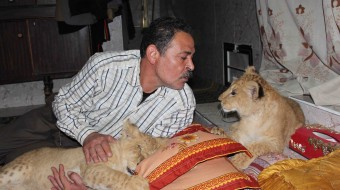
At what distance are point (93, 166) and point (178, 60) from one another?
70 cm

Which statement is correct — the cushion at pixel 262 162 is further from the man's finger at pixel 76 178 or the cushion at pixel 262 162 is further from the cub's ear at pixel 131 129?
the man's finger at pixel 76 178

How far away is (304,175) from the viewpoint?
1325mm

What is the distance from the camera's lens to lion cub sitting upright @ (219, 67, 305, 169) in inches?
77.6

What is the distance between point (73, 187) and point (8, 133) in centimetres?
79

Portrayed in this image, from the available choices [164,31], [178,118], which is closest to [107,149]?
[178,118]

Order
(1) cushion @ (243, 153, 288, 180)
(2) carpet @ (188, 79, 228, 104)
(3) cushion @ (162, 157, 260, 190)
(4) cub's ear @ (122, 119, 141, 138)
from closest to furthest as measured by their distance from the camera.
Answer: (3) cushion @ (162, 157, 260, 190), (4) cub's ear @ (122, 119, 141, 138), (1) cushion @ (243, 153, 288, 180), (2) carpet @ (188, 79, 228, 104)

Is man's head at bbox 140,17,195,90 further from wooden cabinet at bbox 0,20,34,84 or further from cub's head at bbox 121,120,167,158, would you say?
wooden cabinet at bbox 0,20,34,84

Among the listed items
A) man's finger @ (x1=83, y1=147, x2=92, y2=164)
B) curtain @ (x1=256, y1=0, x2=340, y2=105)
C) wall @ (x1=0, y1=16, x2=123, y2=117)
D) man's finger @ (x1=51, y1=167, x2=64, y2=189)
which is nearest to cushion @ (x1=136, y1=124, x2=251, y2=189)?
man's finger @ (x1=83, y1=147, x2=92, y2=164)

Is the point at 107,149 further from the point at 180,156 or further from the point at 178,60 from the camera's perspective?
the point at 178,60

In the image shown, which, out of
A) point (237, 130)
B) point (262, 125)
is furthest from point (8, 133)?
point (262, 125)

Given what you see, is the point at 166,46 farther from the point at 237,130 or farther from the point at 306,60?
the point at 306,60

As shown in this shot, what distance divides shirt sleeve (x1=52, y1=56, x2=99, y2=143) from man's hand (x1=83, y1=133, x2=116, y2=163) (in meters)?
0.17

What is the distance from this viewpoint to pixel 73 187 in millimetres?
1776

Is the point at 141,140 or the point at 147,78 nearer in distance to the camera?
the point at 141,140
